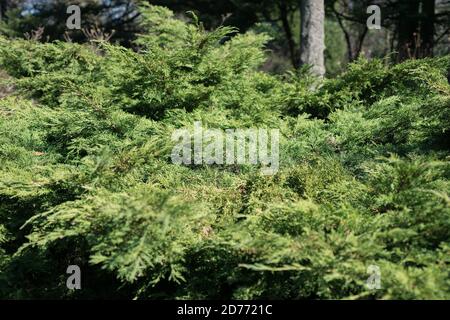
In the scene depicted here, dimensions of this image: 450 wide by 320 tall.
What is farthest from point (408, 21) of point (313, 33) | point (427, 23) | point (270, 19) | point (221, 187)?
point (221, 187)

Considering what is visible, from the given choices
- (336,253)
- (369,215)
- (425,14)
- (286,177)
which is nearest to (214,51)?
(286,177)

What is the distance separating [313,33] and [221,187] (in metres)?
5.65

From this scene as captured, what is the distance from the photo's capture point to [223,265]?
3.10 metres

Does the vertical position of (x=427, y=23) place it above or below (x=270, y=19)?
below

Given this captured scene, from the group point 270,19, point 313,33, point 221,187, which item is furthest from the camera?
point 270,19

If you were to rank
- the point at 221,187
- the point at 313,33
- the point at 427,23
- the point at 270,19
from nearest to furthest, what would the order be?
1. the point at 221,187
2. the point at 313,33
3. the point at 427,23
4. the point at 270,19

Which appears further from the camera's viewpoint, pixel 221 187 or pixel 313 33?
pixel 313 33

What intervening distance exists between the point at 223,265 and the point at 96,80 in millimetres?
3633

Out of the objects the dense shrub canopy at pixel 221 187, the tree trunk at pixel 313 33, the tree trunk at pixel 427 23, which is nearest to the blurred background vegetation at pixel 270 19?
the tree trunk at pixel 427 23

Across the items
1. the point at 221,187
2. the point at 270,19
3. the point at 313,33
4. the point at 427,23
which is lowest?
the point at 221,187

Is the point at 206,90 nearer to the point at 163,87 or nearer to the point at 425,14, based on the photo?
the point at 163,87

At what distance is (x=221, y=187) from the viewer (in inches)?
154

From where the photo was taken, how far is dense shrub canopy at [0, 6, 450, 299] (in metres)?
2.73

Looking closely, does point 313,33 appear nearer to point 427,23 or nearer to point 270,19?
point 427,23
